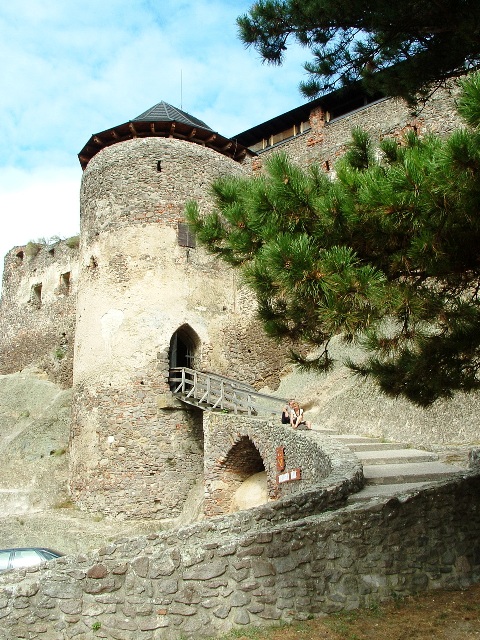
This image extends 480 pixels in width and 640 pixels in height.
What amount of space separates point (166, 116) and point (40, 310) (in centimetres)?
998

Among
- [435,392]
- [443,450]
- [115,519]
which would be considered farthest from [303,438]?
[115,519]

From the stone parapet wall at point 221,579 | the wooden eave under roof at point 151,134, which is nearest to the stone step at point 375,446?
the stone parapet wall at point 221,579

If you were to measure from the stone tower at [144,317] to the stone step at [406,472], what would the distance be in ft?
22.4

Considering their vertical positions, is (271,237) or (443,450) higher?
(271,237)

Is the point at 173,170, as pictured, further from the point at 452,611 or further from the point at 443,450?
the point at 452,611

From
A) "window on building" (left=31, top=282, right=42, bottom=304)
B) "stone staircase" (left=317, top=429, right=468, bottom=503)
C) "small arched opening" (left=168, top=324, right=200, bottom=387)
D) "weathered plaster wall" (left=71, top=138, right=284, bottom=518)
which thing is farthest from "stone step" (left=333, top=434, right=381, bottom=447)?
"window on building" (left=31, top=282, right=42, bottom=304)

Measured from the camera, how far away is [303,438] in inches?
419

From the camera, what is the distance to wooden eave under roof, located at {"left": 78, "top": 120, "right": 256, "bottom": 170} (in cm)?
1700

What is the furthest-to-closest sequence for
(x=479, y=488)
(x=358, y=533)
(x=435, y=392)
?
(x=435, y=392) → (x=479, y=488) → (x=358, y=533)

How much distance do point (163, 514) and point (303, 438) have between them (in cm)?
541

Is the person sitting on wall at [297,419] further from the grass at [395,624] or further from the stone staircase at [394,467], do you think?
the grass at [395,624]

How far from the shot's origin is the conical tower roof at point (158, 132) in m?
17.0

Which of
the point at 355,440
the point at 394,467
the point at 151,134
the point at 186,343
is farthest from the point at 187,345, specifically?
the point at 394,467

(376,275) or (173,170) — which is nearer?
(376,275)
